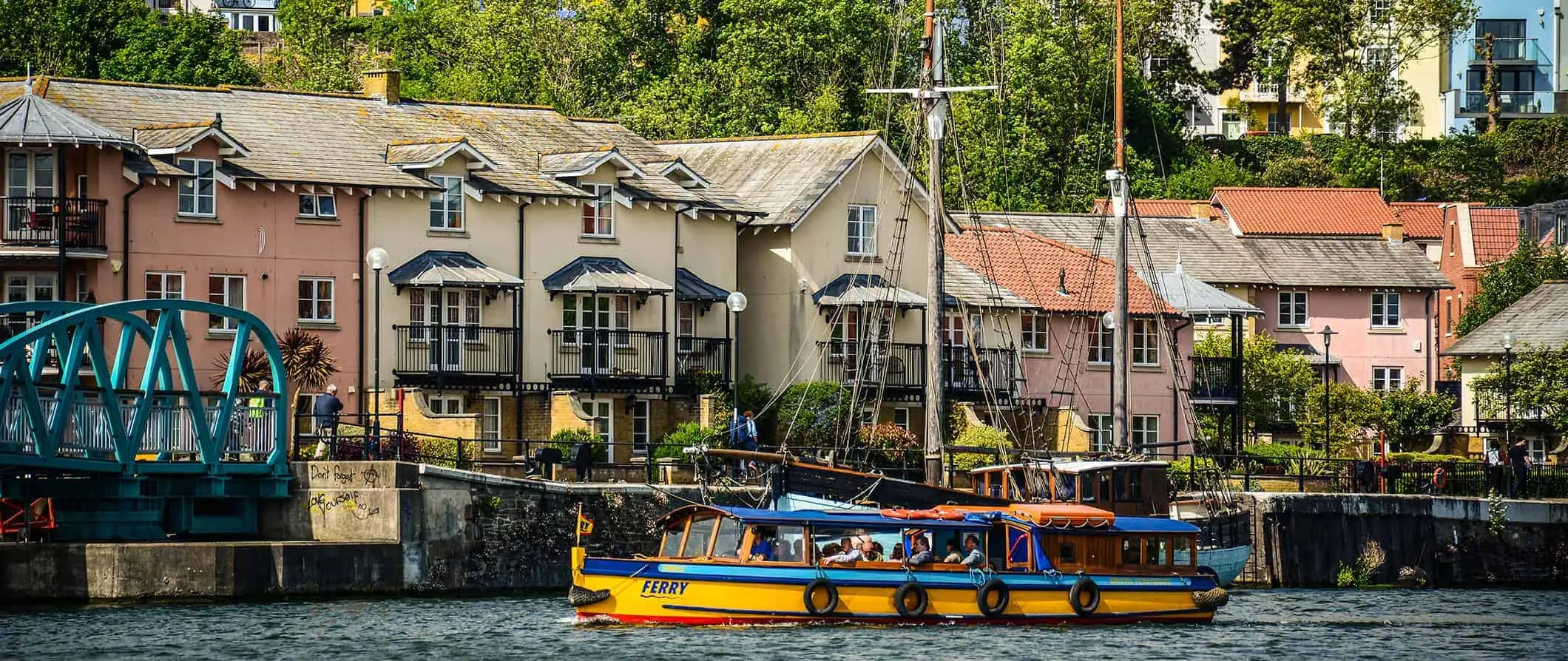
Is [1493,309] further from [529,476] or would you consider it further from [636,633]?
[636,633]

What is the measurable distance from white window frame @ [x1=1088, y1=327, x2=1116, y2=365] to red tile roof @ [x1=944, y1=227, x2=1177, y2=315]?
832 millimetres

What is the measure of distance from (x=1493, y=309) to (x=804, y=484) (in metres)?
52.8

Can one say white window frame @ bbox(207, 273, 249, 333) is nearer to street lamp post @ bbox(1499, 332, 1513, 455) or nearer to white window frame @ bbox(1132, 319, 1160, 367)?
white window frame @ bbox(1132, 319, 1160, 367)

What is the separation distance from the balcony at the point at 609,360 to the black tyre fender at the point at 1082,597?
19427 mm

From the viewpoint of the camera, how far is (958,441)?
67062mm

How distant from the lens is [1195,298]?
260ft

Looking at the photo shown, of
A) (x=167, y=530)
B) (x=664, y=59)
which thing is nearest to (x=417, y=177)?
(x=167, y=530)

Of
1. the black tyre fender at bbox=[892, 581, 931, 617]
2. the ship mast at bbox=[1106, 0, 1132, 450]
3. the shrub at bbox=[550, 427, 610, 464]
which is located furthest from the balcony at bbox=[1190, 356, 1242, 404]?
the black tyre fender at bbox=[892, 581, 931, 617]

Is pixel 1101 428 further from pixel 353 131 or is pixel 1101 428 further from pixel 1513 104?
pixel 1513 104

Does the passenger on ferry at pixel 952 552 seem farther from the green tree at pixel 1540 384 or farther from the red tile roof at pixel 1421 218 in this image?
the red tile roof at pixel 1421 218

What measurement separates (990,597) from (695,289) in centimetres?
2229

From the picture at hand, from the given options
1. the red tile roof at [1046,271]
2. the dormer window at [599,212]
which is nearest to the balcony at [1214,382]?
the red tile roof at [1046,271]

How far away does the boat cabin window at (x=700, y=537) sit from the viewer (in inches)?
1802

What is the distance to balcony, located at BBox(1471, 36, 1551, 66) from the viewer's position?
124m
